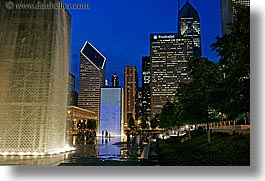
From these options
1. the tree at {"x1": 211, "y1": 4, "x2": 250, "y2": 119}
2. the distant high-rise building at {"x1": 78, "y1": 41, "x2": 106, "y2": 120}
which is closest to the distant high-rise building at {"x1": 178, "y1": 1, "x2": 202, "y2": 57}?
the tree at {"x1": 211, "y1": 4, "x2": 250, "y2": 119}

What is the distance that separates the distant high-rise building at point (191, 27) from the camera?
5305 millimetres

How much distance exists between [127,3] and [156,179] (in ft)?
9.98

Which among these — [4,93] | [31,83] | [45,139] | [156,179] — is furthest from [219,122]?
[4,93]

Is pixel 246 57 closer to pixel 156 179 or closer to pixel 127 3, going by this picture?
pixel 156 179

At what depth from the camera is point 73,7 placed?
448 centimetres

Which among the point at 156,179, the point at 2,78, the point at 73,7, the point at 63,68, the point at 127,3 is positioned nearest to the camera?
the point at 156,179

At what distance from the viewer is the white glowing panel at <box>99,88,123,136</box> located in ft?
34.0

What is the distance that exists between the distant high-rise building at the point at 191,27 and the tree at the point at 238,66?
5.04ft

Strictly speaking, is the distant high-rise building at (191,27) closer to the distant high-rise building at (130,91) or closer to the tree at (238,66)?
the tree at (238,66)

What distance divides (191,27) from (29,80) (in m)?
3.48

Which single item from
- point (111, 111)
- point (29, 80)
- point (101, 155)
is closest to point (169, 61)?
point (101, 155)

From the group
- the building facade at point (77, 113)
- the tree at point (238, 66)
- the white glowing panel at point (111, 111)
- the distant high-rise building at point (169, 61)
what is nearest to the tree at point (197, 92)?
the distant high-rise building at point (169, 61)

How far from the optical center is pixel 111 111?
11.4 m

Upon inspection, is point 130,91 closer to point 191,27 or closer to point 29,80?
point 191,27
